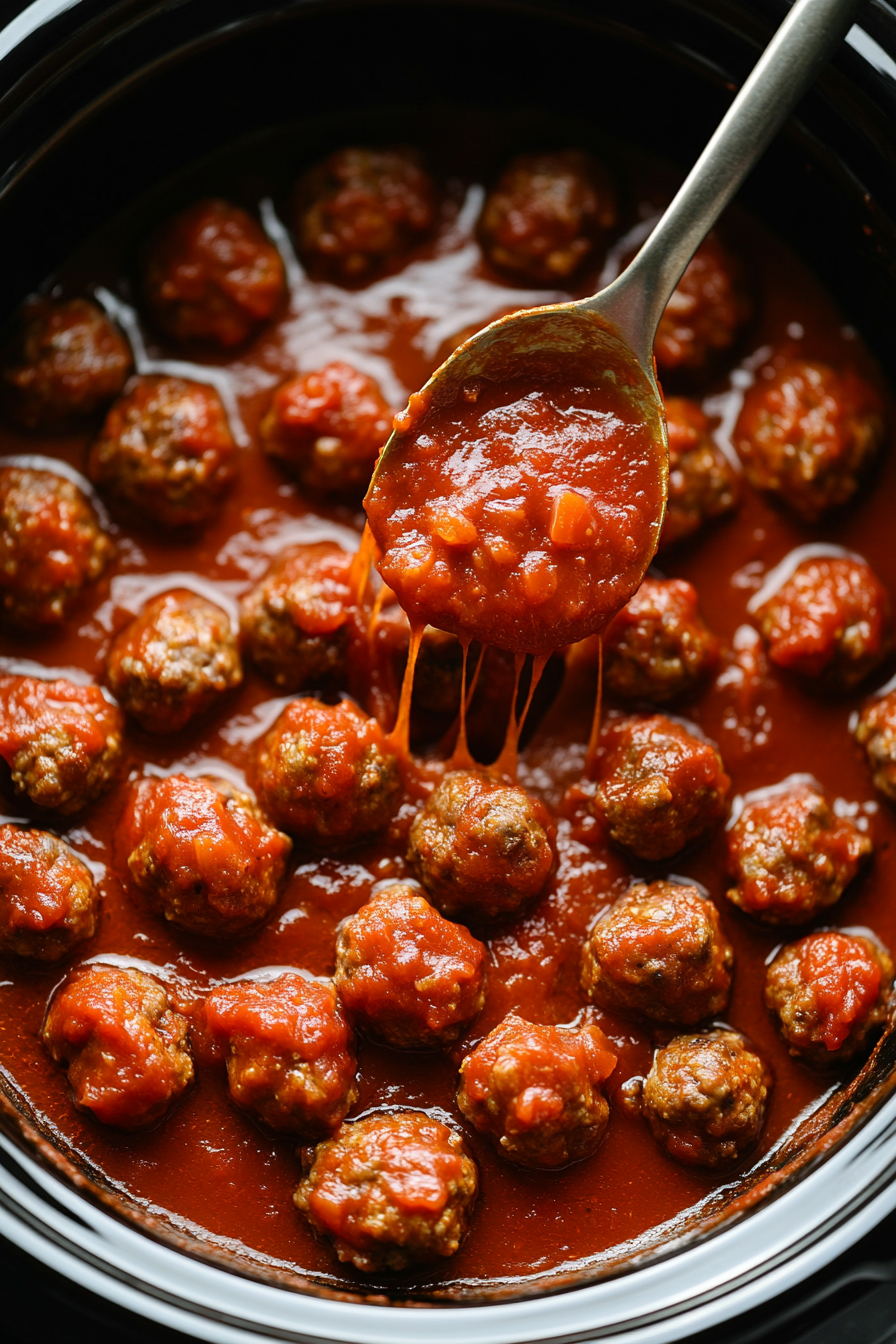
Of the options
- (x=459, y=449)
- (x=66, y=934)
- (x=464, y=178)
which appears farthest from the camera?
(x=464, y=178)

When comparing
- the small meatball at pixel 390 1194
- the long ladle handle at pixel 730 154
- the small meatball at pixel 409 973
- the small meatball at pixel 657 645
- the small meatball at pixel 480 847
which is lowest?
the small meatball at pixel 390 1194

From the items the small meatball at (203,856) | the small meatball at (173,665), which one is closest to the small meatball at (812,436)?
the small meatball at (173,665)

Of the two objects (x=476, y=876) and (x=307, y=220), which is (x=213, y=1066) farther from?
(x=307, y=220)

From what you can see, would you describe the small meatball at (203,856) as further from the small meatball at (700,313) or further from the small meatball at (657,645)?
the small meatball at (700,313)

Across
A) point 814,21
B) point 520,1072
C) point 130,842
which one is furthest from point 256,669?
point 814,21

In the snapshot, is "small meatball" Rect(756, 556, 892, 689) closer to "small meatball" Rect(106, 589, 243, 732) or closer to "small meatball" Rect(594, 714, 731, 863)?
"small meatball" Rect(594, 714, 731, 863)

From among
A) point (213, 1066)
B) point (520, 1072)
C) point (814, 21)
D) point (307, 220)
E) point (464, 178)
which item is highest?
point (814, 21)
